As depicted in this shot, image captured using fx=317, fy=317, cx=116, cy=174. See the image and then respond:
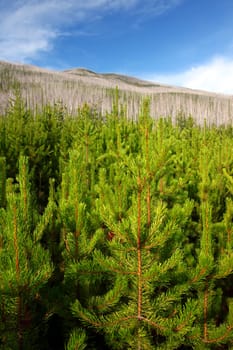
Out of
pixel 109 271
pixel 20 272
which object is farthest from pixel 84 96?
pixel 20 272

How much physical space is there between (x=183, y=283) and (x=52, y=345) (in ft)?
4.00

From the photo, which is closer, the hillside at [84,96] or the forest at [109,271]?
the forest at [109,271]

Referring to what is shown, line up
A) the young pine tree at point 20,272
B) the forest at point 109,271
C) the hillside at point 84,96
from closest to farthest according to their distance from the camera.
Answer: the young pine tree at point 20,272, the forest at point 109,271, the hillside at point 84,96

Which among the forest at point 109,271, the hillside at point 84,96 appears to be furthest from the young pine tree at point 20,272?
the hillside at point 84,96

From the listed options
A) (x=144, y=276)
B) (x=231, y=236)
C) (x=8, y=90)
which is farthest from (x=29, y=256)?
(x=8, y=90)

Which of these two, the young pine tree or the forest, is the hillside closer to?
the forest

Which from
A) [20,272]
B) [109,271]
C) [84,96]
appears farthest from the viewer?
[84,96]

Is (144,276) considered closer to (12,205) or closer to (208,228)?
(208,228)

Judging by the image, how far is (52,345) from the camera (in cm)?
243

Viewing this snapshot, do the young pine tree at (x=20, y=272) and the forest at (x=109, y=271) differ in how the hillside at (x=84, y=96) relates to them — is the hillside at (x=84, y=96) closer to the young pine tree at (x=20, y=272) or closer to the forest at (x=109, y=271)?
the forest at (x=109, y=271)

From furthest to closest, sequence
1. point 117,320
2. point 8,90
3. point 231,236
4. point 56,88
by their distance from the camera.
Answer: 1. point 56,88
2. point 8,90
3. point 231,236
4. point 117,320

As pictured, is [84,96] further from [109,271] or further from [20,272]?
[20,272]

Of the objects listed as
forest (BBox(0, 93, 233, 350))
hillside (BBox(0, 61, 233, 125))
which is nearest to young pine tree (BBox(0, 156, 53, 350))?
forest (BBox(0, 93, 233, 350))

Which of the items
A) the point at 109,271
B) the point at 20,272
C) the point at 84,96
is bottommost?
the point at 109,271
